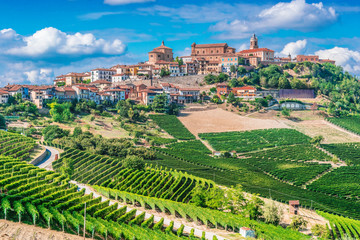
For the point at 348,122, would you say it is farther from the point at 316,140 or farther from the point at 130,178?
the point at 130,178

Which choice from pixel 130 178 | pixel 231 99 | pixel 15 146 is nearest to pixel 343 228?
pixel 130 178

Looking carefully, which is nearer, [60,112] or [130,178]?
[130,178]

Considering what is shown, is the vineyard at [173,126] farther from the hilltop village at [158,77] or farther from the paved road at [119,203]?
the paved road at [119,203]

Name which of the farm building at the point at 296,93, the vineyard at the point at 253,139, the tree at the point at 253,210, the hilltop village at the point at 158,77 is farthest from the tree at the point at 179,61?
the tree at the point at 253,210

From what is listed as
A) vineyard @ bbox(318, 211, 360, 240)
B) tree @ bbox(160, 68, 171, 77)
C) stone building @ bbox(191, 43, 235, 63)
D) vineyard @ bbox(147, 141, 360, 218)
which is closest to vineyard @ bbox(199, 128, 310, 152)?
vineyard @ bbox(147, 141, 360, 218)

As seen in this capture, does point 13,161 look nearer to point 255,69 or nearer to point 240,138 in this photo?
point 240,138

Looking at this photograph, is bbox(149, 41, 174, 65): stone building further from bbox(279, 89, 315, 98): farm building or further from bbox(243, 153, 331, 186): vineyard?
bbox(243, 153, 331, 186): vineyard

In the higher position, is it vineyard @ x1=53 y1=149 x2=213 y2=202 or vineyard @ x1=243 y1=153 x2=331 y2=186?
vineyard @ x1=53 y1=149 x2=213 y2=202
